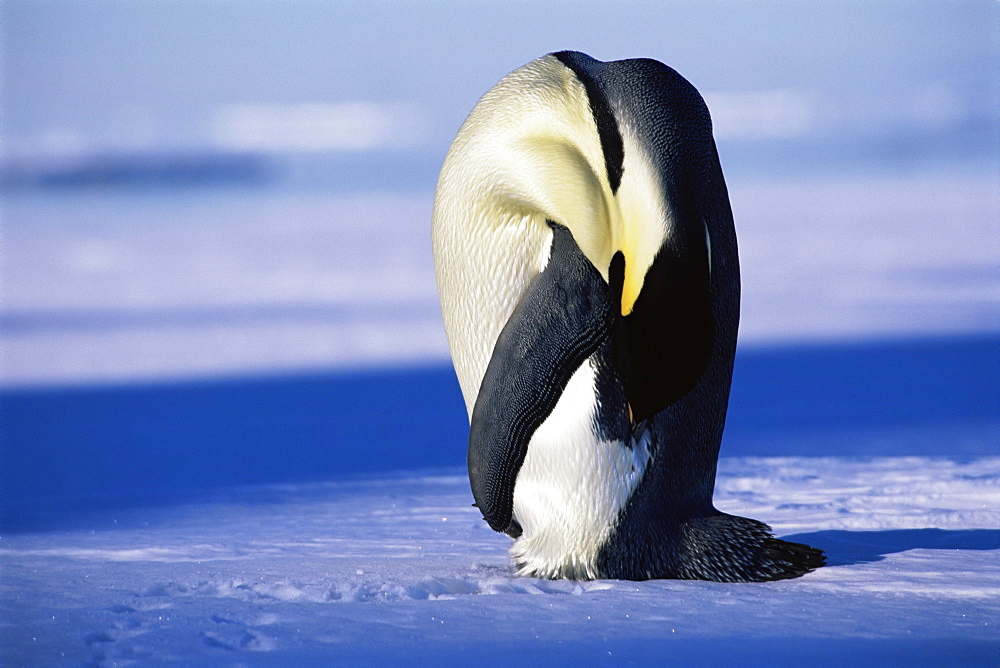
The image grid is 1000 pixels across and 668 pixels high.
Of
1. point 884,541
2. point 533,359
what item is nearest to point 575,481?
point 533,359

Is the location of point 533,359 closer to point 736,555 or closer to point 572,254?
point 572,254

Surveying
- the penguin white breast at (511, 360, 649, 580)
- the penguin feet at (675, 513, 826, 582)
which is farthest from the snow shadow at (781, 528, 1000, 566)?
the penguin white breast at (511, 360, 649, 580)

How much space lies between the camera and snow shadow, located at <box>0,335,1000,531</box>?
347 cm

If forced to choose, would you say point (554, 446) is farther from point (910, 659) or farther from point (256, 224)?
point (256, 224)

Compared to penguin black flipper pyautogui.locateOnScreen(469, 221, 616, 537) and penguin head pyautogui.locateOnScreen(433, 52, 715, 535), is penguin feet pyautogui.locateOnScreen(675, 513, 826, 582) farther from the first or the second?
penguin black flipper pyautogui.locateOnScreen(469, 221, 616, 537)

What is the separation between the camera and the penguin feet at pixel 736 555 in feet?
7.25

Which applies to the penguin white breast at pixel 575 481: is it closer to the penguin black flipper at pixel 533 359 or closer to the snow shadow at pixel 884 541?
the penguin black flipper at pixel 533 359

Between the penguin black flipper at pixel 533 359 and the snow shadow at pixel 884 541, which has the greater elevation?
the penguin black flipper at pixel 533 359

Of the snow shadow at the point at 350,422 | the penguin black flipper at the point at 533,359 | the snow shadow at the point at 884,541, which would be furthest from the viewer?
the snow shadow at the point at 350,422

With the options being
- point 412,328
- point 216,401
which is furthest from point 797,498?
point 412,328

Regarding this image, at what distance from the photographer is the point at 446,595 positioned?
2020 mm

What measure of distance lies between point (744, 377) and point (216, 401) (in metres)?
2.14

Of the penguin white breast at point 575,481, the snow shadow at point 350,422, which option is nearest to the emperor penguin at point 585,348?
the penguin white breast at point 575,481

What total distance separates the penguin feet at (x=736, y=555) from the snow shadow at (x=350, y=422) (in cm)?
143
